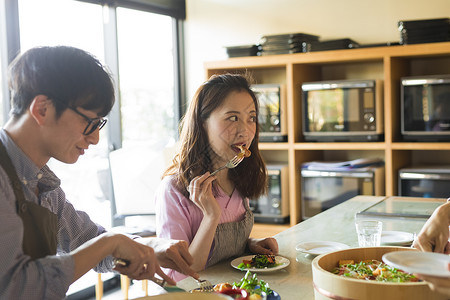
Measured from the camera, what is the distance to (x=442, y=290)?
3.08ft

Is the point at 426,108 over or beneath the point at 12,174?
over

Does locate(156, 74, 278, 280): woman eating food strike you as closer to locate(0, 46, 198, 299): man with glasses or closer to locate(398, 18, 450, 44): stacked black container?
locate(0, 46, 198, 299): man with glasses

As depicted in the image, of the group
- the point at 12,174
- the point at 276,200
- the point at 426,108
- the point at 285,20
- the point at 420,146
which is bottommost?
the point at 276,200

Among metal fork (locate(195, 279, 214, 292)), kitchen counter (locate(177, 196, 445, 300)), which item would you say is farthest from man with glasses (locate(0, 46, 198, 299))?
kitchen counter (locate(177, 196, 445, 300))

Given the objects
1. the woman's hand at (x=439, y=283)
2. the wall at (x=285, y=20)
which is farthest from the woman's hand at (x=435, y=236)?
the wall at (x=285, y=20)

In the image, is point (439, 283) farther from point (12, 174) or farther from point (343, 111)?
point (343, 111)

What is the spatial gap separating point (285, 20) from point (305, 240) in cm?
280

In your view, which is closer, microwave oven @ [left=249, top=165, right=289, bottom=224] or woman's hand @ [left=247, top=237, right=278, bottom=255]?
woman's hand @ [left=247, top=237, right=278, bottom=255]

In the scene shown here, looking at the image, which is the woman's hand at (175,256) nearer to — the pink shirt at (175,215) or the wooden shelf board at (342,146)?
the pink shirt at (175,215)

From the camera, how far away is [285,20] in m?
4.39

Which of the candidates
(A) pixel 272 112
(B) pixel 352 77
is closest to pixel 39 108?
(A) pixel 272 112

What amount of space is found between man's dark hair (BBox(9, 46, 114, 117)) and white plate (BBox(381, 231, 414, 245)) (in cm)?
109

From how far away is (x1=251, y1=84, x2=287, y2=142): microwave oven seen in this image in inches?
159

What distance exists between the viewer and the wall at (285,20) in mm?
4000
